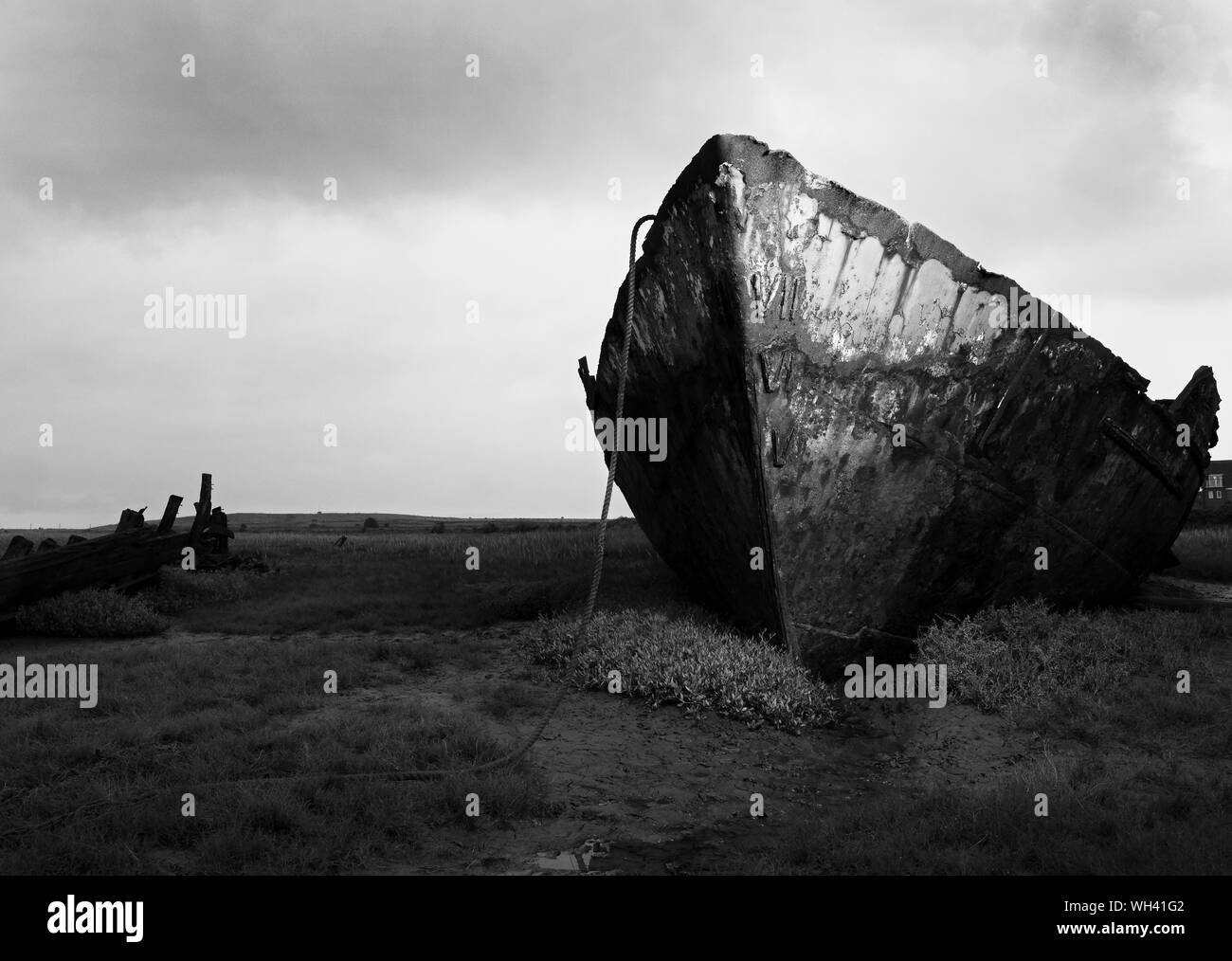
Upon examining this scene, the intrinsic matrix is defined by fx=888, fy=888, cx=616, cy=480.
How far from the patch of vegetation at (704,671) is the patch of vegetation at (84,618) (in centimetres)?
683

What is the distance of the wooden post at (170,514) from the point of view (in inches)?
589

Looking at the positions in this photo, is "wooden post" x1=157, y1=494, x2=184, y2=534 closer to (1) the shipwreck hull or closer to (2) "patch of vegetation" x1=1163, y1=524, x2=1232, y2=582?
(1) the shipwreck hull

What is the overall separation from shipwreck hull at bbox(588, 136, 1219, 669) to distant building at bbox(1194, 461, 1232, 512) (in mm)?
23935

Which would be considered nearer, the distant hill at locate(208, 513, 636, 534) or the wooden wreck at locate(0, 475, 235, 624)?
the wooden wreck at locate(0, 475, 235, 624)

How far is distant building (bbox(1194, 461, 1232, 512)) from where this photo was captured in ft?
93.9

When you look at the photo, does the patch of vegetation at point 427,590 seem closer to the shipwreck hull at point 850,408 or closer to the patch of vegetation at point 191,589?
the patch of vegetation at point 191,589

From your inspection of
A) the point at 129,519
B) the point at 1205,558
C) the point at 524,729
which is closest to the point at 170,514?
the point at 129,519

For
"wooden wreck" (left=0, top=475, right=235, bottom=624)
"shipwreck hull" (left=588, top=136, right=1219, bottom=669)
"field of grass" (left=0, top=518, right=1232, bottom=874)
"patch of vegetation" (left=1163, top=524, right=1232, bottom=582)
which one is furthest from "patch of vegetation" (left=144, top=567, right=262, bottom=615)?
"patch of vegetation" (left=1163, top=524, right=1232, bottom=582)

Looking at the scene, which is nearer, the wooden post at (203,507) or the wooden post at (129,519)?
the wooden post at (129,519)

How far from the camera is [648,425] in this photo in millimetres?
8766

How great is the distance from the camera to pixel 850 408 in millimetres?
7176

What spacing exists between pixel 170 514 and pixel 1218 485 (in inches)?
1258

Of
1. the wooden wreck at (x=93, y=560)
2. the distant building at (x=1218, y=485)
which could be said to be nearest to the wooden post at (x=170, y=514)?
the wooden wreck at (x=93, y=560)
